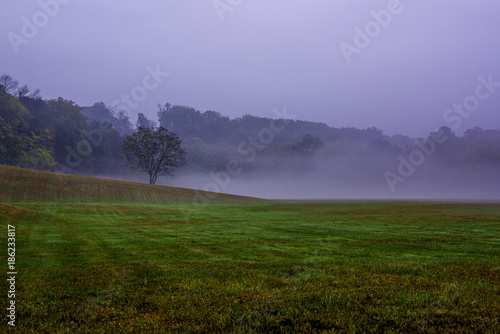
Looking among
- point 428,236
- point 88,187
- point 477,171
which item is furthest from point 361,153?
point 428,236

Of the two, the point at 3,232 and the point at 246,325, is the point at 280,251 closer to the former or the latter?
the point at 246,325

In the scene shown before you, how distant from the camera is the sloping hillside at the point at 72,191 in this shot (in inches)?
1833

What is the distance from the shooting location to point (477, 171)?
143000mm

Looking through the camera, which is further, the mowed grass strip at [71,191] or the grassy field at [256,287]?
the mowed grass strip at [71,191]

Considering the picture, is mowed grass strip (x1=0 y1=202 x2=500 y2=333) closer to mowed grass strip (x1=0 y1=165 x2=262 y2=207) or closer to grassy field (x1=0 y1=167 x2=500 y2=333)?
grassy field (x1=0 y1=167 x2=500 y2=333)

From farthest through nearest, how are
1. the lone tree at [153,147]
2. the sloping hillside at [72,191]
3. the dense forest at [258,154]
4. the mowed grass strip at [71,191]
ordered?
the dense forest at [258,154] < the lone tree at [153,147] < the sloping hillside at [72,191] < the mowed grass strip at [71,191]

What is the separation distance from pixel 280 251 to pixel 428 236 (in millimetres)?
9558

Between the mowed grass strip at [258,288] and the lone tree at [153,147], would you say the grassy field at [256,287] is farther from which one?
the lone tree at [153,147]

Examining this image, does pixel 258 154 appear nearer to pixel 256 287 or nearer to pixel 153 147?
pixel 153 147

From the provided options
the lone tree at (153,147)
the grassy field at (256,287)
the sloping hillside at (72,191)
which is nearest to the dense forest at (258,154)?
the lone tree at (153,147)

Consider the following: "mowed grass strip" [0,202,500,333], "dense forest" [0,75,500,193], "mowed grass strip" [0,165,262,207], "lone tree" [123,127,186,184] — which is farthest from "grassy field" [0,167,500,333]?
"dense forest" [0,75,500,193]

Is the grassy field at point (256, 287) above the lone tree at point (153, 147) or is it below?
below

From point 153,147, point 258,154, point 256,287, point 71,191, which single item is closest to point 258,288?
point 256,287

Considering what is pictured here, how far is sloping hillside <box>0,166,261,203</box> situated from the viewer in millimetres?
46562
